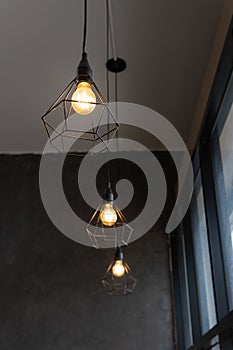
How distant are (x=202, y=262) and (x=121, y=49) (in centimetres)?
144

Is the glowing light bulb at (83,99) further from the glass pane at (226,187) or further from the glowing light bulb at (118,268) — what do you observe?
the glowing light bulb at (118,268)

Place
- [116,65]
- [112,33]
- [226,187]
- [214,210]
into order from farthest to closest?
[116,65] < [112,33] < [214,210] < [226,187]

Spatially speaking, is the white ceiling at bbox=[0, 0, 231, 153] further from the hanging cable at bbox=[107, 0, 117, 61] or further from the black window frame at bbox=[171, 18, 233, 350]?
the black window frame at bbox=[171, 18, 233, 350]

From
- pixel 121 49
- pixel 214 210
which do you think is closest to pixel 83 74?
pixel 214 210

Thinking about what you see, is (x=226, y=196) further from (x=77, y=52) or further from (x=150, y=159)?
(x=150, y=159)

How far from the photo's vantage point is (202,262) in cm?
270

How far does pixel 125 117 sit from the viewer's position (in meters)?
3.21

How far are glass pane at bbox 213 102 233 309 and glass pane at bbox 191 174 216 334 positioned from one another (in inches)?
17.8

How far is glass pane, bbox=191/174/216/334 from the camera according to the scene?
251 cm

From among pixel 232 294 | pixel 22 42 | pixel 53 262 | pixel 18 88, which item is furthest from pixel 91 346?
pixel 22 42

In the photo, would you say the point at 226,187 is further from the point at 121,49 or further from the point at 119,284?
the point at 119,284

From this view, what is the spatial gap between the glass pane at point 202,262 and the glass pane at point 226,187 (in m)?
0.45

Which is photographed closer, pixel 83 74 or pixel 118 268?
pixel 83 74

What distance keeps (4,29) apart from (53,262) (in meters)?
1.87
